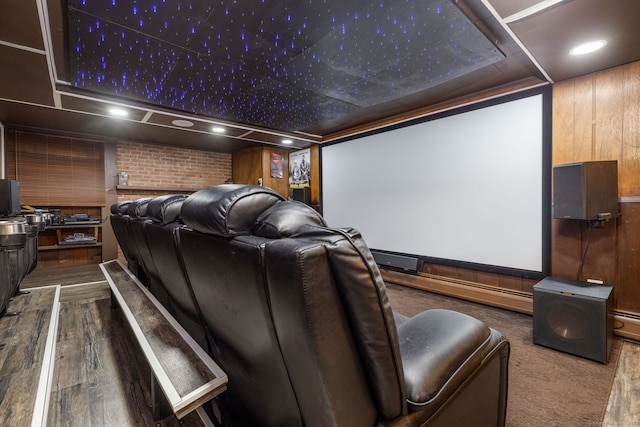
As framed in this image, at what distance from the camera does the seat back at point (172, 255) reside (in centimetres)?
120

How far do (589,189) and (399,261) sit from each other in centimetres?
223

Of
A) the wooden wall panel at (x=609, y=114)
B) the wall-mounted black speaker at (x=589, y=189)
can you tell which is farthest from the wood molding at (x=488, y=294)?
the wooden wall panel at (x=609, y=114)

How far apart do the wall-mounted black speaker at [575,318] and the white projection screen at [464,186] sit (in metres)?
0.76

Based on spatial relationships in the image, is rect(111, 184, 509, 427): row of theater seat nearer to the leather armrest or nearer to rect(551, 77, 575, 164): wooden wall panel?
the leather armrest

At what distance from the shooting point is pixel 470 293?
3.44m

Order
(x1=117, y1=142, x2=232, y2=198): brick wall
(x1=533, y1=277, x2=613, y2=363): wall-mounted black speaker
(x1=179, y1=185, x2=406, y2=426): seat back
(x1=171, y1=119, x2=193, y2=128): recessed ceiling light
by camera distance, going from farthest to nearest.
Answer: (x1=117, y1=142, x2=232, y2=198): brick wall
(x1=171, y1=119, x2=193, y2=128): recessed ceiling light
(x1=533, y1=277, x2=613, y2=363): wall-mounted black speaker
(x1=179, y1=185, x2=406, y2=426): seat back

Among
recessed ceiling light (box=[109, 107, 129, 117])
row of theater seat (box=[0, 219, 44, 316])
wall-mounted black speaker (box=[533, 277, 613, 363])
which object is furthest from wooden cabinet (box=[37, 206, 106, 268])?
wall-mounted black speaker (box=[533, 277, 613, 363])

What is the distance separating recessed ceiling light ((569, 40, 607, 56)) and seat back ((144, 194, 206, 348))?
9.93 ft

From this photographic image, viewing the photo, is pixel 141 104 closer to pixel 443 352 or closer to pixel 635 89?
pixel 443 352

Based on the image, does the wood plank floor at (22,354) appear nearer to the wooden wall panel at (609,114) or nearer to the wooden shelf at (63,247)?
the wooden shelf at (63,247)

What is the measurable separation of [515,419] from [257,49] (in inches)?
117

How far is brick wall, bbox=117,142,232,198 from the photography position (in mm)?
5281

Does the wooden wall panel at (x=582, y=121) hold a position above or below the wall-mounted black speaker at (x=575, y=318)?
above

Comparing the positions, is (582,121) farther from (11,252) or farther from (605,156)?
(11,252)
